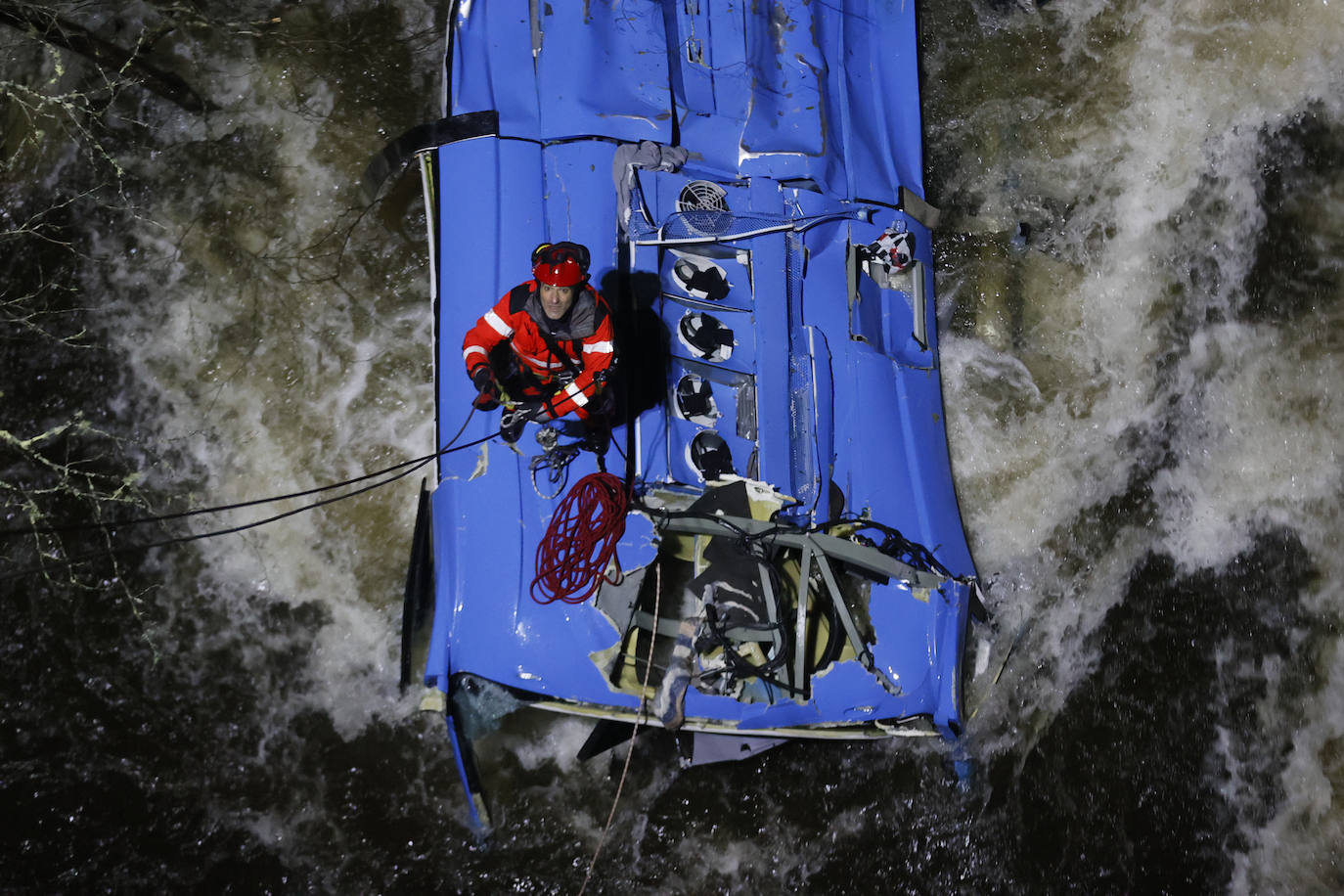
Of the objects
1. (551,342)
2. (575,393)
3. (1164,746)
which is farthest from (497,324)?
(1164,746)

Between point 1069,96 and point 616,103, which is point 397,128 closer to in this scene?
point 616,103

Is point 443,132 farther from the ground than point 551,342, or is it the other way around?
point 443,132

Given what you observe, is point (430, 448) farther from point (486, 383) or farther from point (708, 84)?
point (708, 84)

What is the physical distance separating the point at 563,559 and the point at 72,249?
11.0ft

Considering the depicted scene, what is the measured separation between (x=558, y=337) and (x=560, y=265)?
35cm

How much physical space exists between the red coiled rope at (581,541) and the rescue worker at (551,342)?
277 mm

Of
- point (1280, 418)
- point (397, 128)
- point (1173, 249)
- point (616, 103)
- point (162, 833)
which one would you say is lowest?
point (162, 833)

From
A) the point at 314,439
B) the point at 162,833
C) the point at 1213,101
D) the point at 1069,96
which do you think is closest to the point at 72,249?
the point at 314,439

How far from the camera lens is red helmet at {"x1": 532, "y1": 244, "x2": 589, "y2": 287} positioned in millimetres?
3248

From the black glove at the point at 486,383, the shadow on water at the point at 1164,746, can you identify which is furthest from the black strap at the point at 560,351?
the shadow on water at the point at 1164,746

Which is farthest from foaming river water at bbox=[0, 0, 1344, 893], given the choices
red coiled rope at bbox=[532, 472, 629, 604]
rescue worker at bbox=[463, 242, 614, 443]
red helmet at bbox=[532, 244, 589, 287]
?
red helmet at bbox=[532, 244, 589, 287]

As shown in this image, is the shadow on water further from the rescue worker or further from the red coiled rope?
the rescue worker

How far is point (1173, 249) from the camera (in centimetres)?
523

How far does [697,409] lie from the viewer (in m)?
4.01
